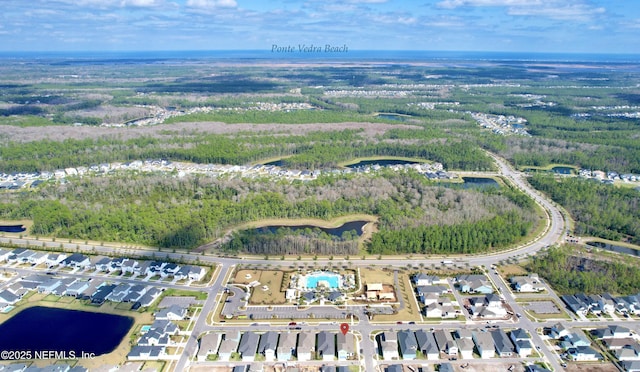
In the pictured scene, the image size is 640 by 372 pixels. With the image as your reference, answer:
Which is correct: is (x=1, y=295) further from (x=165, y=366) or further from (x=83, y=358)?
(x=165, y=366)

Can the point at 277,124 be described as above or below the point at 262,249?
above

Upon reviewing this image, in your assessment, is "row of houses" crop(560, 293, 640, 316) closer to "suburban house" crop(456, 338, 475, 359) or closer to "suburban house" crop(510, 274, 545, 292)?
"suburban house" crop(510, 274, 545, 292)

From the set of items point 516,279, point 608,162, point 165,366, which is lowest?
point 165,366

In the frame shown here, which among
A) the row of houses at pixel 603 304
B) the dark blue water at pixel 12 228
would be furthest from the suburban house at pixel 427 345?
the dark blue water at pixel 12 228

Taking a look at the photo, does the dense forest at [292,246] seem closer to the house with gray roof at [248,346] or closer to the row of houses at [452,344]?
the house with gray roof at [248,346]

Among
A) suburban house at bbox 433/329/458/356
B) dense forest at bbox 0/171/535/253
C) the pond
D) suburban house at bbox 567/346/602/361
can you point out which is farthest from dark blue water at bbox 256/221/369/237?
the pond

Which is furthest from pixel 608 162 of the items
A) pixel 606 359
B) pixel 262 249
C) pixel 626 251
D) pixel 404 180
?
pixel 262 249
